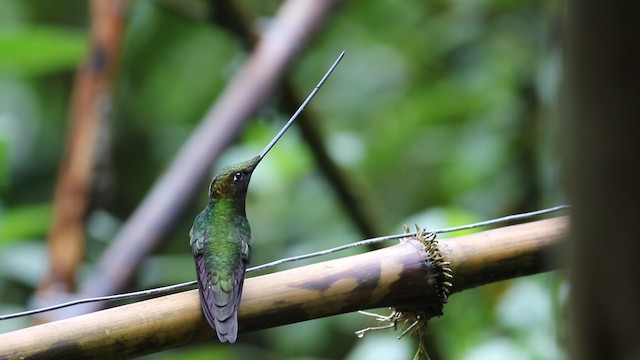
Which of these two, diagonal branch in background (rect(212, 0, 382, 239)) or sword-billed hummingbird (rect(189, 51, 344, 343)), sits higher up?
diagonal branch in background (rect(212, 0, 382, 239))

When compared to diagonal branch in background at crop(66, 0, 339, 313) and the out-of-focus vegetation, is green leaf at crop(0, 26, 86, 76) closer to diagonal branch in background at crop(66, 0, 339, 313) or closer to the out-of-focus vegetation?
the out-of-focus vegetation

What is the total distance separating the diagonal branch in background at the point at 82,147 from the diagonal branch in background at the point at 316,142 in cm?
33

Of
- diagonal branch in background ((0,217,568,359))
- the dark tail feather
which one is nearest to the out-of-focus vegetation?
diagonal branch in background ((0,217,568,359))

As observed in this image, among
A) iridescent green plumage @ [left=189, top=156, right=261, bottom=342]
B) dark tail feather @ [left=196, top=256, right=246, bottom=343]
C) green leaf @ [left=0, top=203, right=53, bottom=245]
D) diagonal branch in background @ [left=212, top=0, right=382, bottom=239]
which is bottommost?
dark tail feather @ [left=196, top=256, right=246, bottom=343]

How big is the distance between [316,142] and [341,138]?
1.51ft

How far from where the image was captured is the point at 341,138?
3.23 m

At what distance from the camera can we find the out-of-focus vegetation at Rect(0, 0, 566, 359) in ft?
8.75

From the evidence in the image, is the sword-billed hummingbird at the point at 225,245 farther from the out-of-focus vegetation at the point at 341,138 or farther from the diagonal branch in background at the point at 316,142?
the diagonal branch in background at the point at 316,142

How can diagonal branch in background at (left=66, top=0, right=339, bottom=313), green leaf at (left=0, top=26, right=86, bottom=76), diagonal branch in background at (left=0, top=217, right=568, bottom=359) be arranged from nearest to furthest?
diagonal branch in background at (left=0, top=217, right=568, bottom=359) < diagonal branch in background at (left=66, top=0, right=339, bottom=313) < green leaf at (left=0, top=26, right=86, bottom=76)

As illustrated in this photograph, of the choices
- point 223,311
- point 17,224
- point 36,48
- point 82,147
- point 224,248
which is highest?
point 36,48

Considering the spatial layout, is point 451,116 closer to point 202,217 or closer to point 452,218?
point 452,218

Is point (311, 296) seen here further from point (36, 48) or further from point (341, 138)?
point (341, 138)

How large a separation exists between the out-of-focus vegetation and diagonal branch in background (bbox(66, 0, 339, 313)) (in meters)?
0.10

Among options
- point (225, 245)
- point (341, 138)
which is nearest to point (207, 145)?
point (341, 138)
